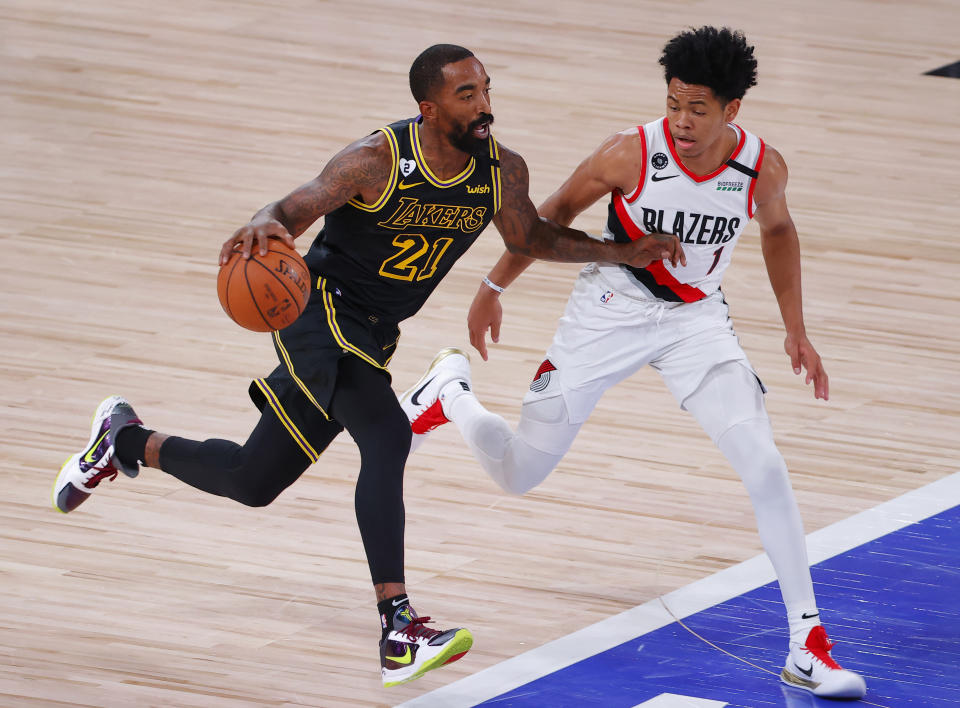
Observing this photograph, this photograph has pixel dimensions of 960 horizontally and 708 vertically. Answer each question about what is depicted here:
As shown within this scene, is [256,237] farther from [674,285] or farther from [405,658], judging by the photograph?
[674,285]

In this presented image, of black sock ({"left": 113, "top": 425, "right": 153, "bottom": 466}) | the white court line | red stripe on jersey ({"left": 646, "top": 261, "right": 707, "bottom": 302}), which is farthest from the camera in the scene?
black sock ({"left": 113, "top": 425, "right": 153, "bottom": 466})

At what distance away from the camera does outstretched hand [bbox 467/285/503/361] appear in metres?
5.02

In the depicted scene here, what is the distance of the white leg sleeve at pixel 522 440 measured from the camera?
4809 mm

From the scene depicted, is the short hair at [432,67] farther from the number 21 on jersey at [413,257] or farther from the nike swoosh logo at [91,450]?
the nike swoosh logo at [91,450]

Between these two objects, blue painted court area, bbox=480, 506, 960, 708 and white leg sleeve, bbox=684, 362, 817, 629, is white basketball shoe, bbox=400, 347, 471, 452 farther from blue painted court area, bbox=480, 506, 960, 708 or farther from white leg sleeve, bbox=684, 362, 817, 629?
white leg sleeve, bbox=684, 362, 817, 629

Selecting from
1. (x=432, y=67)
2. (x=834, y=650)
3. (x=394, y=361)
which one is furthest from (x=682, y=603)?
(x=394, y=361)

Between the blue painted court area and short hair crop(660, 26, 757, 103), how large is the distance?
5.34 feet

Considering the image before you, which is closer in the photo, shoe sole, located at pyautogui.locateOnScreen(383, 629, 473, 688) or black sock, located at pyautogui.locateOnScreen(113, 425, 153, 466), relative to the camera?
shoe sole, located at pyautogui.locateOnScreen(383, 629, 473, 688)

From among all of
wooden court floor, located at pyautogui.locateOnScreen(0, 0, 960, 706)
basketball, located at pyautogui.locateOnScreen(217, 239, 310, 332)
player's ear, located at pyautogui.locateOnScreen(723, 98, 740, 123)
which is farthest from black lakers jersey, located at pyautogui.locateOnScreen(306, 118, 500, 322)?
wooden court floor, located at pyautogui.locateOnScreen(0, 0, 960, 706)

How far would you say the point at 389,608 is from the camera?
428cm

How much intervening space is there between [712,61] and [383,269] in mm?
1101

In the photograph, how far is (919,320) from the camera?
25.1 feet

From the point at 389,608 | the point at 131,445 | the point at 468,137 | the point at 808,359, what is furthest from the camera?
the point at 131,445

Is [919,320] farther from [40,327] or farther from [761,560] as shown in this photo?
[40,327]
